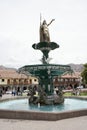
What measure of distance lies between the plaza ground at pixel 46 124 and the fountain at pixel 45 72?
28.5 ft

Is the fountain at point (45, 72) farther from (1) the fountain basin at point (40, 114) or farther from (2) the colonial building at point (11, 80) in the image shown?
(2) the colonial building at point (11, 80)

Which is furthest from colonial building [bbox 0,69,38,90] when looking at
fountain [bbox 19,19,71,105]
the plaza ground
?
the plaza ground

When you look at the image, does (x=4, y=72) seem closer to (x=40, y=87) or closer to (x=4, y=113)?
(x=40, y=87)

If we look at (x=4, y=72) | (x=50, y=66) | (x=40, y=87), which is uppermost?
(x=4, y=72)

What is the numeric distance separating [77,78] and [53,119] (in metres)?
89.5

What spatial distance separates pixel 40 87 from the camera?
23.8 metres

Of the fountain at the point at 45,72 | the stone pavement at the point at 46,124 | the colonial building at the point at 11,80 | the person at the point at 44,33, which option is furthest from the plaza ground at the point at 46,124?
the colonial building at the point at 11,80

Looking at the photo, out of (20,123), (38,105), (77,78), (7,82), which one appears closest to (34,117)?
(20,123)

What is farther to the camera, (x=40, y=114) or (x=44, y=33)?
(x=44, y=33)

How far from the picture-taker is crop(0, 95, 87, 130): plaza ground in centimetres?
1254

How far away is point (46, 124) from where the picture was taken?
13.3m

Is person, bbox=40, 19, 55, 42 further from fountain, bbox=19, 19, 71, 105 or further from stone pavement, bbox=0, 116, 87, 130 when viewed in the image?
stone pavement, bbox=0, 116, 87, 130

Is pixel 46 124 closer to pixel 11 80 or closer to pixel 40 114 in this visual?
pixel 40 114

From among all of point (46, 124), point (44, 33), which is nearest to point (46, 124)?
point (46, 124)
